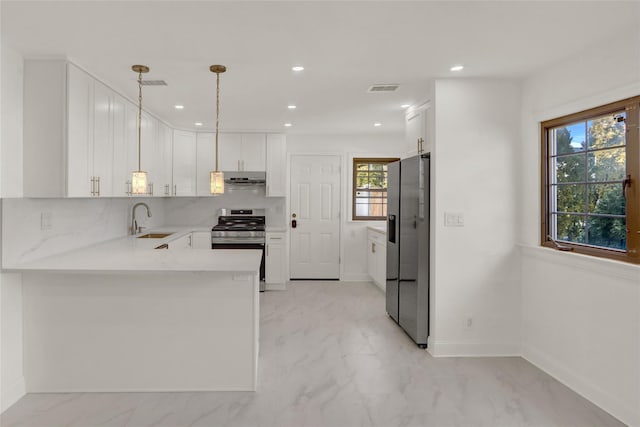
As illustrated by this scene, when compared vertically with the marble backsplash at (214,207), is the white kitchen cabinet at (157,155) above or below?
above

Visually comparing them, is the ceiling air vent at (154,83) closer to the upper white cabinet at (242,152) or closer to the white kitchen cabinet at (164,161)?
the white kitchen cabinet at (164,161)

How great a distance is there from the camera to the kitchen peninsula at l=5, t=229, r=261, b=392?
2703 millimetres

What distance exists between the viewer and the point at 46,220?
9.93 ft

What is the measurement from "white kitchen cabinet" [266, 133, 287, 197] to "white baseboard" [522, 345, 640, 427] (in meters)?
3.76

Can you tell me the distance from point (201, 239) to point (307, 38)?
3.71 meters

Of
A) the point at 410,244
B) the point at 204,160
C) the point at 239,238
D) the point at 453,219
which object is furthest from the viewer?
the point at 204,160

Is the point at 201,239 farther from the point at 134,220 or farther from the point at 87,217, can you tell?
the point at 87,217

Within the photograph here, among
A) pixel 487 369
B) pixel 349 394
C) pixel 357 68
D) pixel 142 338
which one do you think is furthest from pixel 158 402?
pixel 357 68

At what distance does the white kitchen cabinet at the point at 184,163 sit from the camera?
213 inches

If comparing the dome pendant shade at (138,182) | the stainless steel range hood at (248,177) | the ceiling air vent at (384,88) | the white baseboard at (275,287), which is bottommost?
the white baseboard at (275,287)

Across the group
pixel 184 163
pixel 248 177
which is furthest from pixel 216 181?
pixel 248 177

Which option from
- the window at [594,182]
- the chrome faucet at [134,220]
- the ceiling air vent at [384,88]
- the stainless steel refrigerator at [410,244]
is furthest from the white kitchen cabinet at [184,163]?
the window at [594,182]

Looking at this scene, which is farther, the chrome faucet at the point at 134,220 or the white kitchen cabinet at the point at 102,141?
the chrome faucet at the point at 134,220

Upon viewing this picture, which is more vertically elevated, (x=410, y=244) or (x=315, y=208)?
(x=315, y=208)
